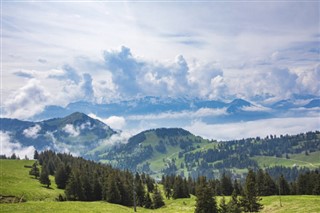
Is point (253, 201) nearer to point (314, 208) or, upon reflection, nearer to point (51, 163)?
point (314, 208)

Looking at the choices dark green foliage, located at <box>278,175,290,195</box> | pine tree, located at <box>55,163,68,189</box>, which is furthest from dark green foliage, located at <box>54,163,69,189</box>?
dark green foliage, located at <box>278,175,290,195</box>

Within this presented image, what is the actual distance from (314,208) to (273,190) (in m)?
82.4

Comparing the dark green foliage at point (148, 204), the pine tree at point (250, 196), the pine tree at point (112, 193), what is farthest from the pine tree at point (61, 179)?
the pine tree at point (250, 196)

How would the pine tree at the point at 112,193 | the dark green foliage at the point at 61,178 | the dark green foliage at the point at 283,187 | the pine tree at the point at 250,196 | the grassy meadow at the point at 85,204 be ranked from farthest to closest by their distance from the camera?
the dark green foliage at the point at 283,187 → the dark green foliage at the point at 61,178 → the pine tree at the point at 112,193 → the pine tree at the point at 250,196 → the grassy meadow at the point at 85,204

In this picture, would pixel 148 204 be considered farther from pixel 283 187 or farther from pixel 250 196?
pixel 283 187

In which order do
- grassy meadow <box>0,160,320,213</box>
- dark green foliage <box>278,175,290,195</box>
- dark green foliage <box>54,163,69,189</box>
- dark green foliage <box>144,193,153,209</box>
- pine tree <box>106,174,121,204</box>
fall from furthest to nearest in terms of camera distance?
dark green foliage <box>278,175,290,195</box> → dark green foliage <box>54,163,69,189</box> → dark green foliage <box>144,193,153,209</box> → pine tree <box>106,174,121,204</box> → grassy meadow <box>0,160,320,213</box>

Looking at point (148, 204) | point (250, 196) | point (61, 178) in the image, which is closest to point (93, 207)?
point (250, 196)

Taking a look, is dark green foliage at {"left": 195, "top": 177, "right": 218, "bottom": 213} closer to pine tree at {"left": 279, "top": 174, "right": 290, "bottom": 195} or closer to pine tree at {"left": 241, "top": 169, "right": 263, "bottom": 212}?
pine tree at {"left": 241, "top": 169, "right": 263, "bottom": 212}

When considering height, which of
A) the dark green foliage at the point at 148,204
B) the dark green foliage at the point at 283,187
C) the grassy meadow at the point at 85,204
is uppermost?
the grassy meadow at the point at 85,204

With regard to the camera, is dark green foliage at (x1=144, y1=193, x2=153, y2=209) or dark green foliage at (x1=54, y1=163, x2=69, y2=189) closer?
dark green foliage at (x1=144, y1=193, x2=153, y2=209)

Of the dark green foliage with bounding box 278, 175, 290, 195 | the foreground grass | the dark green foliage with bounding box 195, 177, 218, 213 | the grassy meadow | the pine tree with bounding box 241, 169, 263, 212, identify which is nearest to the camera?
the foreground grass

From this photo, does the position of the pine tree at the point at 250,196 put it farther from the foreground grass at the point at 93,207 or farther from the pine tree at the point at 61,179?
the pine tree at the point at 61,179

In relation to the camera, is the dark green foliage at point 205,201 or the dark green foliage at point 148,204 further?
the dark green foliage at point 148,204

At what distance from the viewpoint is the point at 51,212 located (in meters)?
58.4
